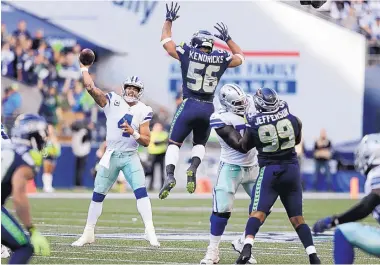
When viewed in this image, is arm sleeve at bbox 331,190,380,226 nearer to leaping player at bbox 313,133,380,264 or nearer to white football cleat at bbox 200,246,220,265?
leaping player at bbox 313,133,380,264

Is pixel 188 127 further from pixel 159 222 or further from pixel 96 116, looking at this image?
pixel 96 116

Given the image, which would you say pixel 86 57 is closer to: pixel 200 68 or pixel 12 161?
pixel 200 68

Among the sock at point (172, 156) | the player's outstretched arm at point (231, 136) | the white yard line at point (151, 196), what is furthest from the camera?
the white yard line at point (151, 196)

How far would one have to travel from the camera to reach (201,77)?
1027cm

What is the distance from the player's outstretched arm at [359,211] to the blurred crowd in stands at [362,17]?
1753cm

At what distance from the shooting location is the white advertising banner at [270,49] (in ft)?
80.5

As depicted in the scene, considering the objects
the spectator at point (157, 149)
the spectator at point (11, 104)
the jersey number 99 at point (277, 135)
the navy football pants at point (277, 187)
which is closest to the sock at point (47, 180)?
the spectator at point (11, 104)

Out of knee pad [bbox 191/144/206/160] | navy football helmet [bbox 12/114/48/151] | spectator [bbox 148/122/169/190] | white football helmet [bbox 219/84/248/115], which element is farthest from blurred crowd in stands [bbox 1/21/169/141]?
navy football helmet [bbox 12/114/48/151]

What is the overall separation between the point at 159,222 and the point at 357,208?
6.67m

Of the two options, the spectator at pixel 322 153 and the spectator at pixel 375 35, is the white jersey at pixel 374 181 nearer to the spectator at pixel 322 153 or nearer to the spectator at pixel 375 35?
the spectator at pixel 322 153

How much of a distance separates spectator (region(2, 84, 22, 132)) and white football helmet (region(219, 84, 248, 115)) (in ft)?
44.4

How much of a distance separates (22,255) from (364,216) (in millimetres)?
2381

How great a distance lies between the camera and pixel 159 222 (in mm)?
13406

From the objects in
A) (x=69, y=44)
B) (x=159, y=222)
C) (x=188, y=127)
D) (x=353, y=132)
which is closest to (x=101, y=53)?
(x=69, y=44)
